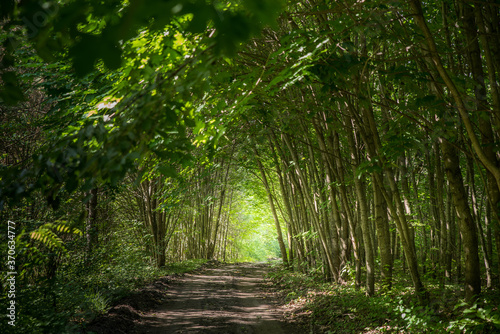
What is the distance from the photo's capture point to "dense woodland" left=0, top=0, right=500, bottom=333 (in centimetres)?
102

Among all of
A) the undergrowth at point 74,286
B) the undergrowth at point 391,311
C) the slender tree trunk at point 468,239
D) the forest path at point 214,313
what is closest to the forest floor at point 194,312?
the forest path at point 214,313

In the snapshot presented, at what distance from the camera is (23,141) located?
234 inches

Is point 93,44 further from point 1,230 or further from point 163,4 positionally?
point 1,230

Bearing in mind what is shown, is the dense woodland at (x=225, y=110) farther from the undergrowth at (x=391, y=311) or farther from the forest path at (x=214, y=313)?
the forest path at (x=214, y=313)

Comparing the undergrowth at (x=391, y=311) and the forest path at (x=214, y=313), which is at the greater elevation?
the undergrowth at (x=391, y=311)

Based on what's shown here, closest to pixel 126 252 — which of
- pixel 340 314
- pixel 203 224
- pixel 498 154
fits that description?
pixel 340 314

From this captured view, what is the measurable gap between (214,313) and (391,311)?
3267 mm

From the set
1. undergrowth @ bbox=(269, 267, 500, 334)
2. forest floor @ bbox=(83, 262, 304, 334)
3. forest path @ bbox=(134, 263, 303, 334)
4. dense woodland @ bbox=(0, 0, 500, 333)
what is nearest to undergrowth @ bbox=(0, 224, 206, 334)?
dense woodland @ bbox=(0, 0, 500, 333)

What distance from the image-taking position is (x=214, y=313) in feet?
19.6

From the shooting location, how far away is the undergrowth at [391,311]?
297cm

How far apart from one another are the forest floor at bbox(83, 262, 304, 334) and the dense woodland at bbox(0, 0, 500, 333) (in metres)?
0.51

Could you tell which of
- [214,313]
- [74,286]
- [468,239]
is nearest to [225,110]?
[468,239]

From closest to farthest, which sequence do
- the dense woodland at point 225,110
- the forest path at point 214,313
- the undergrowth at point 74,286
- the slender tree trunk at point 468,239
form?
1. the dense woodland at point 225,110
2. the slender tree trunk at point 468,239
3. the undergrowth at point 74,286
4. the forest path at point 214,313

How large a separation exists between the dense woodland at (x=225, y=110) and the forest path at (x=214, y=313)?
1029mm
